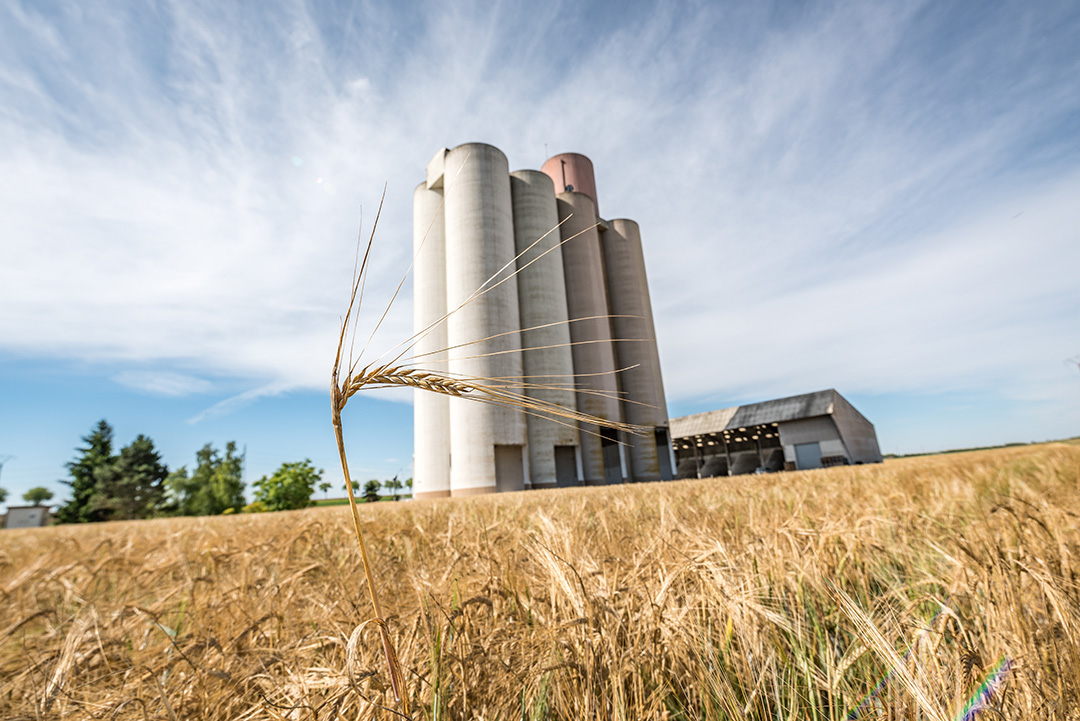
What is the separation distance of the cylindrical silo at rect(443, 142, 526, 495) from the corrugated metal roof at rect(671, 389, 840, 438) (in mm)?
23567

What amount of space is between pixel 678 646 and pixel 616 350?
1307 inches

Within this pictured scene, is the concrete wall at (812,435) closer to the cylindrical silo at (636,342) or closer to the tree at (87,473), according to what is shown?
the cylindrical silo at (636,342)

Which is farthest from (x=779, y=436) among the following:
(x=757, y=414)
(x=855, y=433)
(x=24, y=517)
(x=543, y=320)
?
(x=24, y=517)

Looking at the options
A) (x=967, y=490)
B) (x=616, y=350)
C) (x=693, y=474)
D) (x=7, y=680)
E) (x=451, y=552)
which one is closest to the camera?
(x=7, y=680)

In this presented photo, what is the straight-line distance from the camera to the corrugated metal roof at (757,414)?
119 feet

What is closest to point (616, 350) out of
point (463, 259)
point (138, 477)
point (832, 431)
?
point (463, 259)

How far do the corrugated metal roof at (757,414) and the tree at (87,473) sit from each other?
5840cm

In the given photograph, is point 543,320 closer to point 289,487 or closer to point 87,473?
point 289,487

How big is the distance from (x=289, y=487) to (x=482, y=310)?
70.0 ft

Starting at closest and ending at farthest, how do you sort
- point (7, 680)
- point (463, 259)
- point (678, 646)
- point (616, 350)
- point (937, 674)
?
point (937, 674) < point (678, 646) < point (7, 680) < point (463, 259) < point (616, 350)

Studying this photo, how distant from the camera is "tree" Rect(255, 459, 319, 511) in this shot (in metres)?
32.6

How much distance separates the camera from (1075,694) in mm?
1000

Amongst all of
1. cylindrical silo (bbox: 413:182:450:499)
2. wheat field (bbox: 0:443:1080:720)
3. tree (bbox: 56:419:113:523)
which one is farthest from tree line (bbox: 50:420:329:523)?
wheat field (bbox: 0:443:1080:720)

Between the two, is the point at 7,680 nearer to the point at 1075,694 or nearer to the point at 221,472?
the point at 1075,694
